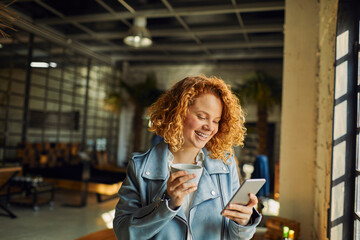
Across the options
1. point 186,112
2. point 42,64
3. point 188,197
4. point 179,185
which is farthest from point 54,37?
point 179,185

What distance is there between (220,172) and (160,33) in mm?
6810

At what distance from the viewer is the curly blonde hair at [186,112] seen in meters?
1.30

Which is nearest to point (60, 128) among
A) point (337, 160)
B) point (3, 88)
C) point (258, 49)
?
point (3, 88)

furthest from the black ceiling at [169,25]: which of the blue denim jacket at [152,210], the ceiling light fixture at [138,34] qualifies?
the blue denim jacket at [152,210]

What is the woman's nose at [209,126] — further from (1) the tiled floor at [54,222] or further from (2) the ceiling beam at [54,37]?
(2) the ceiling beam at [54,37]

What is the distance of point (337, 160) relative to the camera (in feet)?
6.73

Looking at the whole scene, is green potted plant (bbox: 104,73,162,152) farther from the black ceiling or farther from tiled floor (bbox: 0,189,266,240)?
tiled floor (bbox: 0,189,266,240)

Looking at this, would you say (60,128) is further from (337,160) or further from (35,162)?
(337,160)

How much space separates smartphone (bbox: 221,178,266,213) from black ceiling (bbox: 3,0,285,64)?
544cm

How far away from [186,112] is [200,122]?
0.26 ft

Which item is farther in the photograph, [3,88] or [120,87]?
[120,87]

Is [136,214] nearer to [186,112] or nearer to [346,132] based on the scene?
[186,112]

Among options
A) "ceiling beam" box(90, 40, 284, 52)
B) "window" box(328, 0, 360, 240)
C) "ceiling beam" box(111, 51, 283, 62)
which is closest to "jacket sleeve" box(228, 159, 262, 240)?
A: "window" box(328, 0, 360, 240)

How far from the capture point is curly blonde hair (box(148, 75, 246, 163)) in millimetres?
1296
